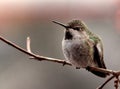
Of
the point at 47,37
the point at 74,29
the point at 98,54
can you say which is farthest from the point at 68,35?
the point at 47,37

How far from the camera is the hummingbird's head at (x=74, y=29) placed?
2344 mm

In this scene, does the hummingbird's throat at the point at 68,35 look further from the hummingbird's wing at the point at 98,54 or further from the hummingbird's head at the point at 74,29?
the hummingbird's wing at the point at 98,54

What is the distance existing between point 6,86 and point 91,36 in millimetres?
3759

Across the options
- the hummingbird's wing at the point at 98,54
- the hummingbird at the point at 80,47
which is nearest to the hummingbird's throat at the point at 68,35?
the hummingbird at the point at 80,47

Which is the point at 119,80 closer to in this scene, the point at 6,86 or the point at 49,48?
the point at 6,86

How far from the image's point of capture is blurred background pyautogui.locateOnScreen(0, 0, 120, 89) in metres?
6.22

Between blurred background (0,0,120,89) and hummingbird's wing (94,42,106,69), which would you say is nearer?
hummingbird's wing (94,42,106,69)

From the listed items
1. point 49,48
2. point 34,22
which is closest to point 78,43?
point 49,48

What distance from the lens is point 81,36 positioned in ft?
8.33

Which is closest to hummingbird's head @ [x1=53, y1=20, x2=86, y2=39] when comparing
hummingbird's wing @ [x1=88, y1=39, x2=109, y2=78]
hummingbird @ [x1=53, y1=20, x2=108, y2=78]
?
hummingbird @ [x1=53, y1=20, x2=108, y2=78]

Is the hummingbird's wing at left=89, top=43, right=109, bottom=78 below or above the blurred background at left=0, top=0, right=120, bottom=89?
above

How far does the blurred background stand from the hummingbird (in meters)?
2.53

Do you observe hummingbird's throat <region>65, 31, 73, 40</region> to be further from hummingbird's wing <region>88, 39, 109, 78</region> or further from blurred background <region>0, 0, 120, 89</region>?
blurred background <region>0, 0, 120, 89</region>

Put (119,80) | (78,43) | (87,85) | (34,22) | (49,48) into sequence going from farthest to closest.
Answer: (34,22), (49,48), (87,85), (78,43), (119,80)
